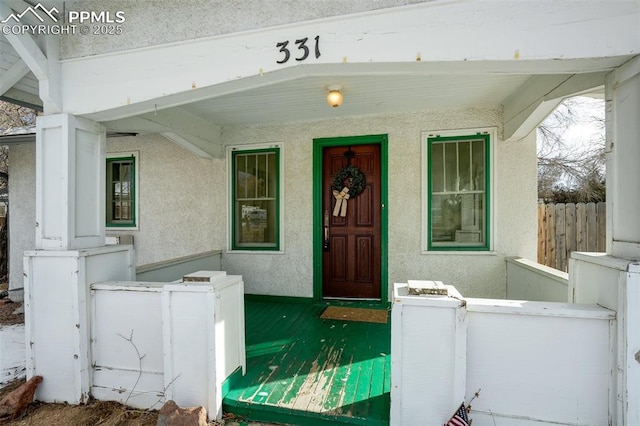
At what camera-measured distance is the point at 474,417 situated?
5.91 feet

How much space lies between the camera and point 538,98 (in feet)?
9.33

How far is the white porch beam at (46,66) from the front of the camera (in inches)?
87.4

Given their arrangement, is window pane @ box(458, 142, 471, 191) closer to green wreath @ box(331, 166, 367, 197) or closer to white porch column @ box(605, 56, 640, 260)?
green wreath @ box(331, 166, 367, 197)

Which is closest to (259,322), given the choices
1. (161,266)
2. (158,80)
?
(161,266)

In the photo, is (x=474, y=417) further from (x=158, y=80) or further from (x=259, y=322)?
(x=158, y=80)

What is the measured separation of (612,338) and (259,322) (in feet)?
10.0

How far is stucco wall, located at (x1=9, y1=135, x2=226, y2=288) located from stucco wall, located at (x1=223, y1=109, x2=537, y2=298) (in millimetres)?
612

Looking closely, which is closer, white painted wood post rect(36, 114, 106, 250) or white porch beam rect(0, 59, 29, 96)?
white painted wood post rect(36, 114, 106, 250)

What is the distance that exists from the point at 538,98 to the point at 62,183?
4200mm

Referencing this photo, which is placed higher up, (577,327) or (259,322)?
(577,327)

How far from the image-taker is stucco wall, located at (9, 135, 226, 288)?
461cm

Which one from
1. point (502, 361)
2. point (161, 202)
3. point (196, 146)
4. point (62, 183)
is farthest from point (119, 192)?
point (502, 361)

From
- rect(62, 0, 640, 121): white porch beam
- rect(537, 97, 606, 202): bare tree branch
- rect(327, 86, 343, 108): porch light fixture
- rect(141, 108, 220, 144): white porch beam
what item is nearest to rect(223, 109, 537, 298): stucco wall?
rect(141, 108, 220, 144): white porch beam

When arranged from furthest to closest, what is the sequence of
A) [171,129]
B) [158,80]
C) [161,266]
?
[171,129] < [161,266] < [158,80]
